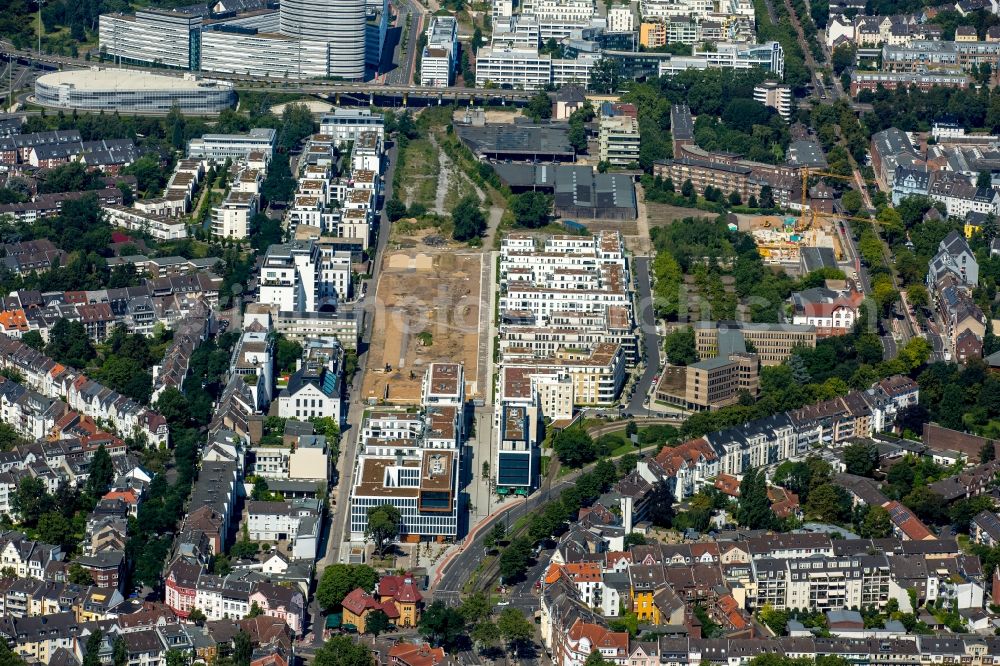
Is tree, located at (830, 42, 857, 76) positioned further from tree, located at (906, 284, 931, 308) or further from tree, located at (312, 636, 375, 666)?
tree, located at (312, 636, 375, 666)

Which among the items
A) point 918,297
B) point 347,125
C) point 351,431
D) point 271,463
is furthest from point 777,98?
point 271,463

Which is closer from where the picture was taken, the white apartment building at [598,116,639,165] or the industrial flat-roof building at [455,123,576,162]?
the white apartment building at [598,116,639,165]

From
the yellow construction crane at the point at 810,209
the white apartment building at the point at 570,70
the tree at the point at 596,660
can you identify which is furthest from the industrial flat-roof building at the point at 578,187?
the tree at the point at 596,660

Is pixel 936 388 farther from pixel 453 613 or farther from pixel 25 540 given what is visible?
pixel 25 540

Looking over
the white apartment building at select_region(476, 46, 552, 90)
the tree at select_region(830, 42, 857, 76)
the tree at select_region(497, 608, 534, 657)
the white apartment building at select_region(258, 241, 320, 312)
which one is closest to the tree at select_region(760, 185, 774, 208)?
the white apartment building at select_region(476, 46, 552, 90)

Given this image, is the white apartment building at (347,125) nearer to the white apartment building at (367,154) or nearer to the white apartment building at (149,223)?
the white apartment building at (367,154)

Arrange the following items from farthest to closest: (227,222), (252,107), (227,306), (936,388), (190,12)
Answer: (190,12)
(252,107)
(227,222)
(227,306)
(936,388)

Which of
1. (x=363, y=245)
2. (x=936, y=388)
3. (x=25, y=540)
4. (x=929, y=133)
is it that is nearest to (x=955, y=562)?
(x=936, y=388)
